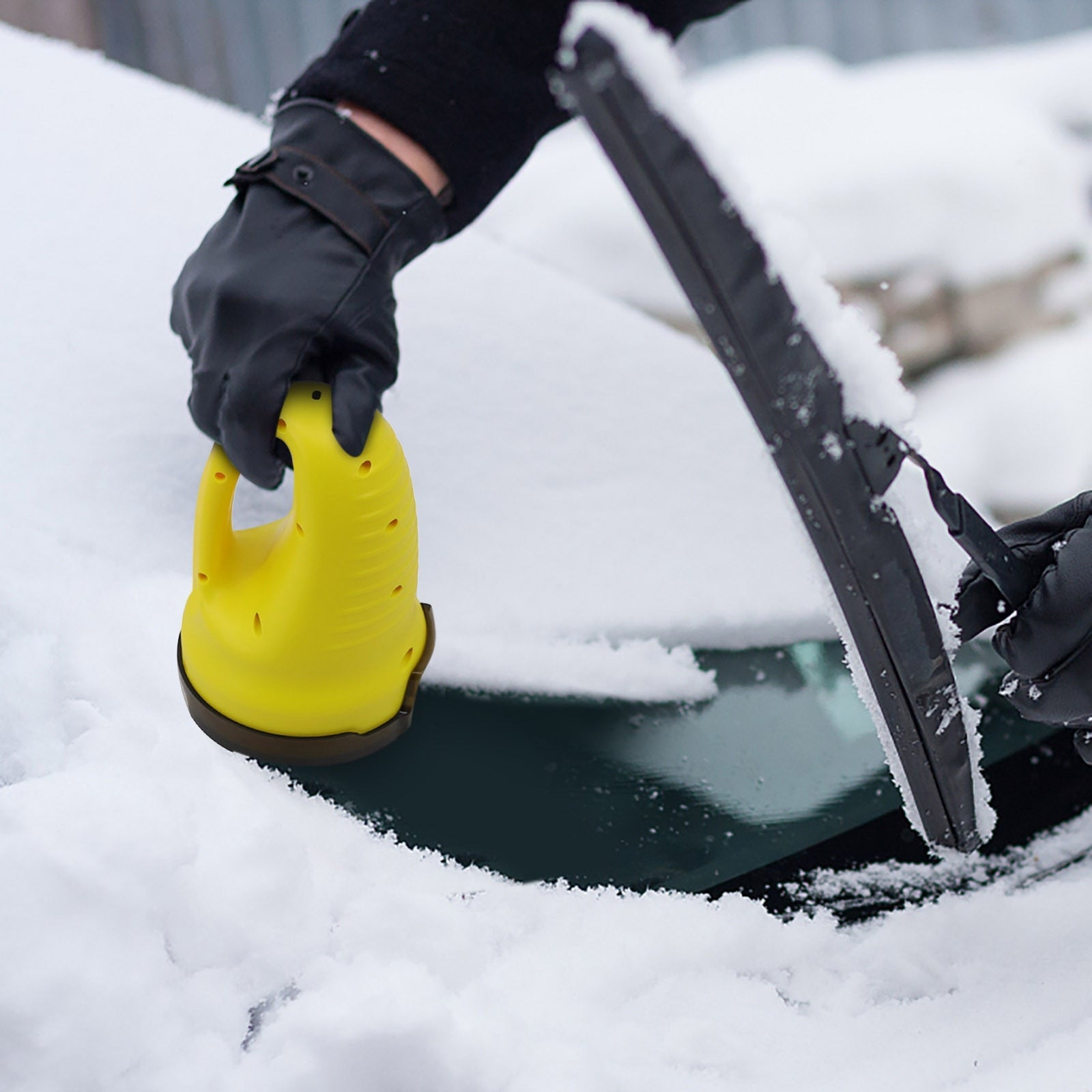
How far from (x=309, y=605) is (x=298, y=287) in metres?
0.25

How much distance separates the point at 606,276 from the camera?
3.06 metres

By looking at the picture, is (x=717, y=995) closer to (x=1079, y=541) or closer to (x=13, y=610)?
(x=1079, y=541)

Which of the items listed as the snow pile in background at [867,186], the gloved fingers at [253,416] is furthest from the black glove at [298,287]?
the snow pile in background at [867,186]

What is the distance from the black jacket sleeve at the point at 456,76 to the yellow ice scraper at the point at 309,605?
0.27 meters

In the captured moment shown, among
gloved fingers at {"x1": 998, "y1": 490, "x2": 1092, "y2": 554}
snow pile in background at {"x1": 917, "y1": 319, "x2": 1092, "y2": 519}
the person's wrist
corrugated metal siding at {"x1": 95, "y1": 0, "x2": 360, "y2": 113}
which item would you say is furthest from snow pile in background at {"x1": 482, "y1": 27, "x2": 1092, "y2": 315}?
gloved fingers at {"x1": 998, "y1": 490, "x2": 1092, "y2": 554}

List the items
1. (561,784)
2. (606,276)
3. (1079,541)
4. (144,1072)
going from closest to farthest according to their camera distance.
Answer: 1. (144,1072)
2. (1079,541)
3. (561,784)
4. (606,276)

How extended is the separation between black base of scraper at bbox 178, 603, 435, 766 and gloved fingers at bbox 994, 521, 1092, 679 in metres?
0.49

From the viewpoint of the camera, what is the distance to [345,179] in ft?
2.85

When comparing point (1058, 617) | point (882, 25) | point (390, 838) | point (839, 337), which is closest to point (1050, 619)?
point (1058, 617)

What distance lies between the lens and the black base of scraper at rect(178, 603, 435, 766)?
80 centimetres

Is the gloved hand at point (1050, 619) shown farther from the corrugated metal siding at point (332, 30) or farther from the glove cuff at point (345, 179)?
the corrugated metal siding at point (332, 30)

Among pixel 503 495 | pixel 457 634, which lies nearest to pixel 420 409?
pixel 503 495

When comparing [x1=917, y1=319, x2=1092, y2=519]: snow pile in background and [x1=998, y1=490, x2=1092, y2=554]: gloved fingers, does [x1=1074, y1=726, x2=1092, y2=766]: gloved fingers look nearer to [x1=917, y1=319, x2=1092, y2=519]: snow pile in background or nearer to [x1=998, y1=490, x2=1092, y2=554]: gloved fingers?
[x1=998, y1=490, x2=1092, y2=554]: gloved fingers

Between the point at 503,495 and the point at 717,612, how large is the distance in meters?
0.25
